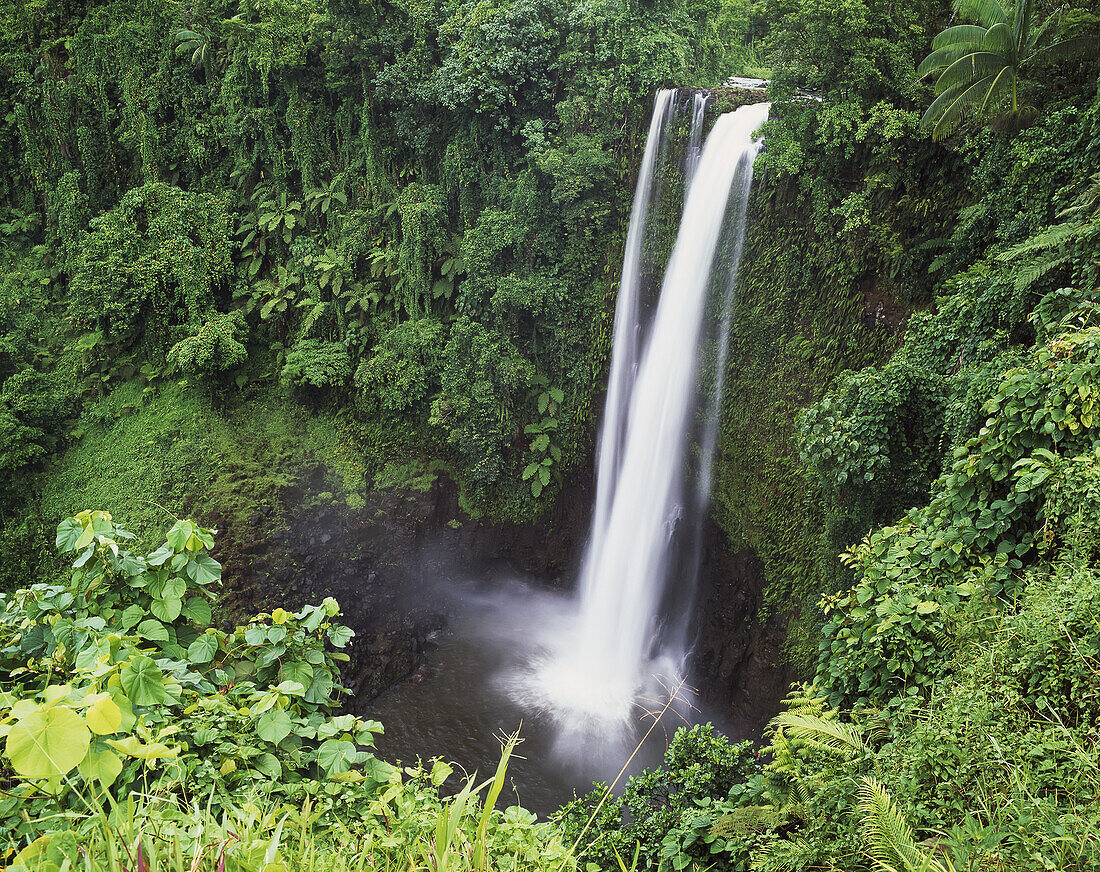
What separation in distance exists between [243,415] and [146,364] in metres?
2.28

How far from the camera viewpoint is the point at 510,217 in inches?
421

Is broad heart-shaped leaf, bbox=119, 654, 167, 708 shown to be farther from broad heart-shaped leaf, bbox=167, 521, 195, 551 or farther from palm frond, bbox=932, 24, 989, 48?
palm frond, bbox=932, 24, 989, 48

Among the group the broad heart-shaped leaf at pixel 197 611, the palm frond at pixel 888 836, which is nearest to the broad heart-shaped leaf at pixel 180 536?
the broad heart-shaped leaf at pixel 197 611

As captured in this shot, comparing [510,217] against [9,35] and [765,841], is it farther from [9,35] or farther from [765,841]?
[9,35]

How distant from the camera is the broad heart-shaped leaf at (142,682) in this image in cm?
238

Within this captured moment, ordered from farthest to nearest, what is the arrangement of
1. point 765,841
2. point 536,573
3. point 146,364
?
point 146,364, point 536,573, point 765,841

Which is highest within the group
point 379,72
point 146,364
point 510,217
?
point 379,72

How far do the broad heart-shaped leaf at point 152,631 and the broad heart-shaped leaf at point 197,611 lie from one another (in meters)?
0.11

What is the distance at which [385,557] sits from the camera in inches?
461

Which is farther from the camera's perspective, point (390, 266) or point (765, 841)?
point (390, 266)

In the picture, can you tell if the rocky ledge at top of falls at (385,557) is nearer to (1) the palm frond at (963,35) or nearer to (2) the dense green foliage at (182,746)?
(1) the palm frond at (963,35)

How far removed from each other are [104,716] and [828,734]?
3105 mm

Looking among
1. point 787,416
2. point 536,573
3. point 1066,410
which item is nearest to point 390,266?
point 536,573

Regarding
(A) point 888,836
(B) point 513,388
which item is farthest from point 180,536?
(B) point 513,388
